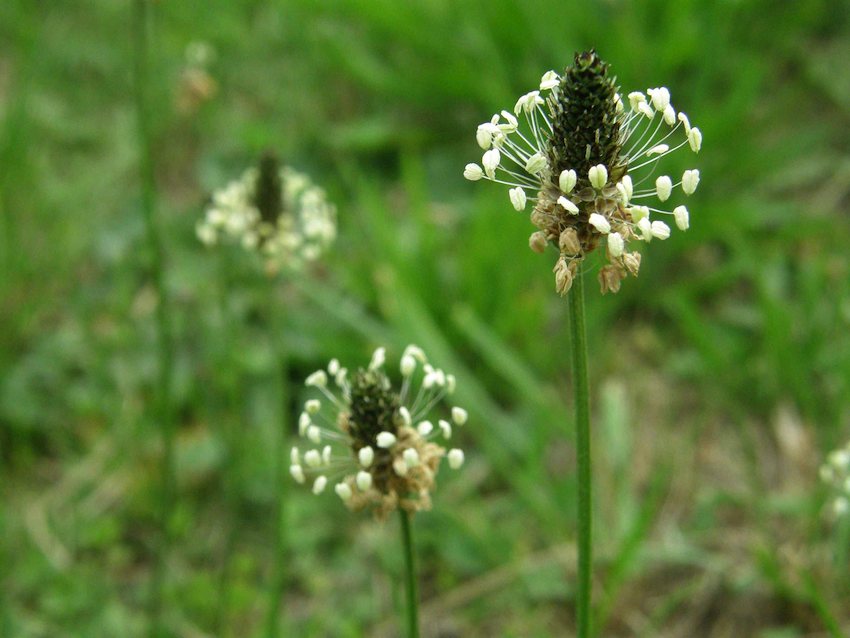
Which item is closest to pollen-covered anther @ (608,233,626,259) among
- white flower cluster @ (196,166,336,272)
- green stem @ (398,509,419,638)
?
green stem @ (398,509,419,638)

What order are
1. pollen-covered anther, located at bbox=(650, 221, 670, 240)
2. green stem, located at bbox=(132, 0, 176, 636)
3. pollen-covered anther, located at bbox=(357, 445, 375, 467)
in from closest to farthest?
pollen-covered anther, located at bbox=(650, 221, 670, 240) → pollen-covered anther, located at bbox=(357, 445, 375, 467) → green stem, located at bbox=(132, 0, 176, 636)

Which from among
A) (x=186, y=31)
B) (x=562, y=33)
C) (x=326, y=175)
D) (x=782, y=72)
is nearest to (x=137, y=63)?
(x=326, y=175)

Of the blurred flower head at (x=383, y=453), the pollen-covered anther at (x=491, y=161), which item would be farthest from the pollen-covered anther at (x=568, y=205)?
the blurred flower head at (x=383, y=453)

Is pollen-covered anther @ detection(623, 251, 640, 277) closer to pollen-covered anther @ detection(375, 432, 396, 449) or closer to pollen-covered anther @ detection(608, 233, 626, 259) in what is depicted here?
pollen-covered anther @ detection(608, 233, 626, 259)

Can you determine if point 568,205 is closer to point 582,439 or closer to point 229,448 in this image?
point 582,439

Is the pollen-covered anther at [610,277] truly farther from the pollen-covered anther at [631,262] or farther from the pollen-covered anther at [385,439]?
the pollen-covered anther at [385,439]

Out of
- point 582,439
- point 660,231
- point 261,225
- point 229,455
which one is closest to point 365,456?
point 582,439
